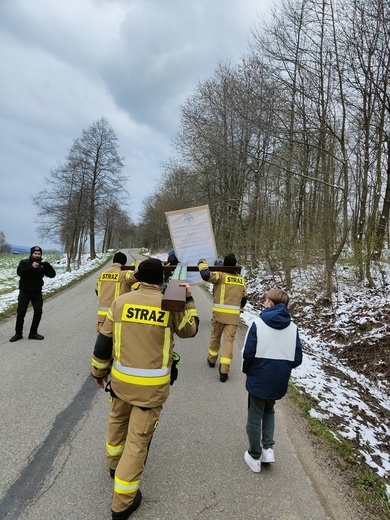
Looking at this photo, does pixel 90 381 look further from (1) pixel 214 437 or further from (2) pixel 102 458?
(1) pixel 214 437

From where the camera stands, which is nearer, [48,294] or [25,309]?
[25,309]

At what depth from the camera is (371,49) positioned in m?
9.21

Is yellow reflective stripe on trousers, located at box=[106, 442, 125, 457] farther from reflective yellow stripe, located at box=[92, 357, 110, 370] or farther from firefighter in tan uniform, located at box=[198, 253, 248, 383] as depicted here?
firefighter in tan uniform, located at box=[198, 253, 248, 383]

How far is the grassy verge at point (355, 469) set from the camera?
2.89 metres

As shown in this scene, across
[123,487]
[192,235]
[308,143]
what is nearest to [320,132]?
[308,143]

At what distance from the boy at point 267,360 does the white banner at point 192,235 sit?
3.04m

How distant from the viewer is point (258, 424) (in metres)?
3.21

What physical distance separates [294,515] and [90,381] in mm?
3433

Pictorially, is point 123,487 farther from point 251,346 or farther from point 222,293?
point 222,293

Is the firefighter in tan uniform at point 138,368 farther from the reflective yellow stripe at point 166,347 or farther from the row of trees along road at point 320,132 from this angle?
the row of trees along road at point 320,132

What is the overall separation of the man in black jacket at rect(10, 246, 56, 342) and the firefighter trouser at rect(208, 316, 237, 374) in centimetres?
392

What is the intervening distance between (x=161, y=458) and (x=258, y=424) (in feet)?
3.53

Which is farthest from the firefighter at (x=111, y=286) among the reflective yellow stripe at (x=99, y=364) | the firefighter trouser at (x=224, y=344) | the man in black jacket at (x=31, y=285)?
the reflective yellow stripe at (x=99, y=364)

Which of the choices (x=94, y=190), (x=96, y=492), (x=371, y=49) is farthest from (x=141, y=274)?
(x=94, y=190)
